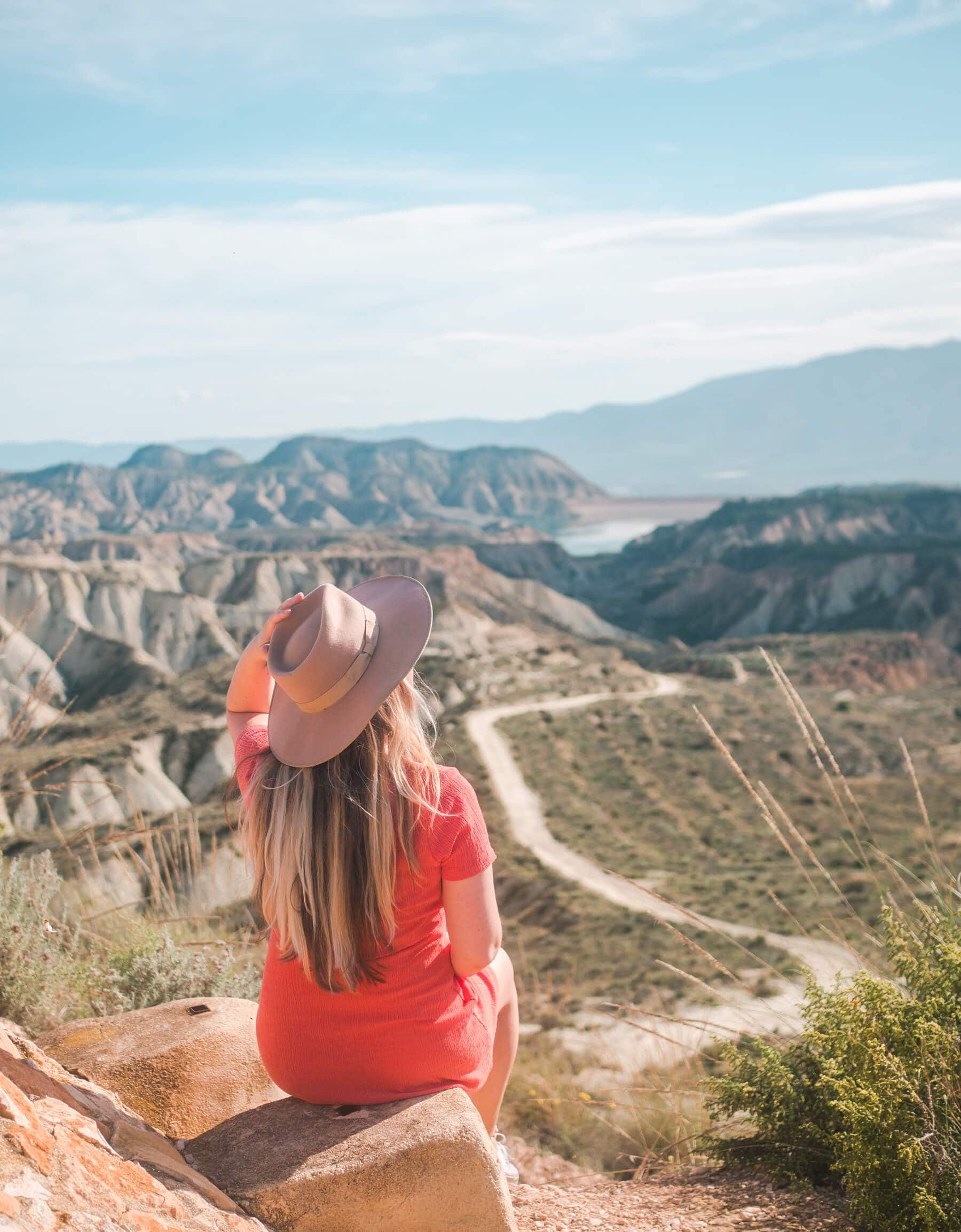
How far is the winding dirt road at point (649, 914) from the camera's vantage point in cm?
462

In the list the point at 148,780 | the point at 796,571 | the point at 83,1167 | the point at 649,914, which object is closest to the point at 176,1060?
the point at 83,1167

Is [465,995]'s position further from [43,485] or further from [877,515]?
[43,485]

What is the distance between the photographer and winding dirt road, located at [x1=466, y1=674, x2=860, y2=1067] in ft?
15.2

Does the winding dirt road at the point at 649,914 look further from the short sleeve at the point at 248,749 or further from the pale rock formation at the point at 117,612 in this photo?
the pale rock formation at the point at 117,612

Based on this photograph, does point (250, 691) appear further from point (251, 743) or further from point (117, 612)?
point (117, 612)

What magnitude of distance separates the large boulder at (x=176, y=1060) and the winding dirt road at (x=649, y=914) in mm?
1381

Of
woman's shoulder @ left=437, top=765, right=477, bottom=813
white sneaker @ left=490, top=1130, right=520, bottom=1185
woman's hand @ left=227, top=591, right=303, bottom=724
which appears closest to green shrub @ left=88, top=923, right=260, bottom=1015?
→ white sneaker @ left=490, top=1130, right=520, bottom=1185

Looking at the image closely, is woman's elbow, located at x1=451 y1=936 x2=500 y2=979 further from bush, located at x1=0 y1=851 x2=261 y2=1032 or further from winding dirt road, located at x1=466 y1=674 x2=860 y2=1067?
bush, located at x1=0 y1=851 x2=261 y2=1032

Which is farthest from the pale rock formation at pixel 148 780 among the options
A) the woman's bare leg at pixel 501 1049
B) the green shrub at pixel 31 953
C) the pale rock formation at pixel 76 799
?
the woman's bare leg at pixel 501 1049

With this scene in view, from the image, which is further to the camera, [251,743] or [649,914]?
[649,914]

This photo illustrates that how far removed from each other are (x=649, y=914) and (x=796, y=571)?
82673 millimetres

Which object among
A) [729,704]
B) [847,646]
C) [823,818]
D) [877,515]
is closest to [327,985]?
[823,818]

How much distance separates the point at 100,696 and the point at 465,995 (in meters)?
48.4

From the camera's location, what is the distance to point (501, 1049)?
3129mm
